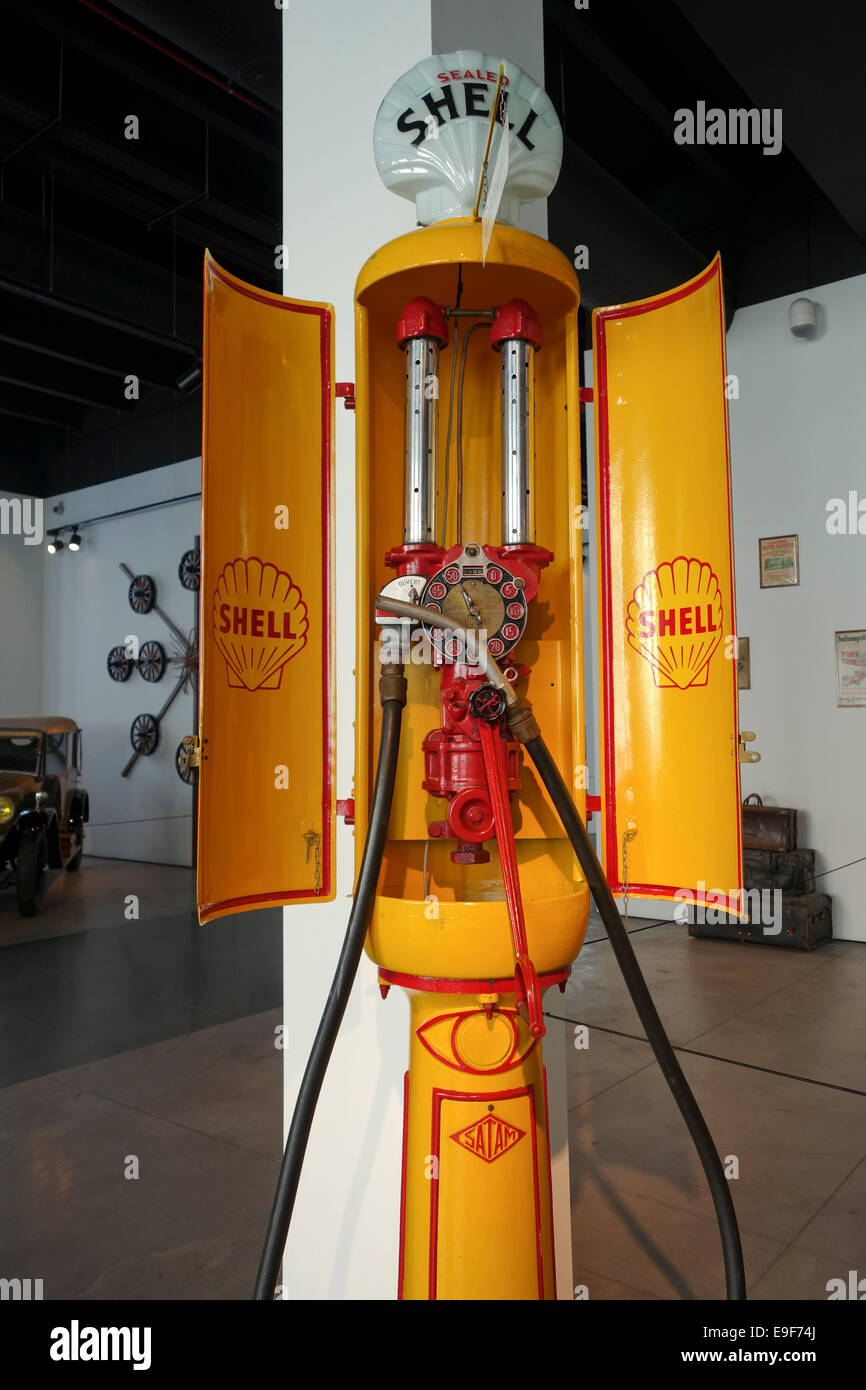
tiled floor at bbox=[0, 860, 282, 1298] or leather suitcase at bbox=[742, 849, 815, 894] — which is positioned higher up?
leather suitcase at bbox=[742, 849, 815, 894]

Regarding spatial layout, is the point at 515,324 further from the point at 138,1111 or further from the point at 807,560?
the point at 807,560

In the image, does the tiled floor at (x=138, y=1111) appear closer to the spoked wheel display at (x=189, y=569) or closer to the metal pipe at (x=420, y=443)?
the metal pipe at (x=420, y=443)

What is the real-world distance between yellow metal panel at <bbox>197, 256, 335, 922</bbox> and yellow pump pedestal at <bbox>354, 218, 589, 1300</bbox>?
140mm

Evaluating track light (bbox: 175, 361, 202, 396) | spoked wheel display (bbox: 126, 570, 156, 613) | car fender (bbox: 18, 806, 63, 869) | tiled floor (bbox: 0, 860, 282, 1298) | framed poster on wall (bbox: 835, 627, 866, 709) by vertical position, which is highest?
track light (bbox: 175, 361, 202, 396)

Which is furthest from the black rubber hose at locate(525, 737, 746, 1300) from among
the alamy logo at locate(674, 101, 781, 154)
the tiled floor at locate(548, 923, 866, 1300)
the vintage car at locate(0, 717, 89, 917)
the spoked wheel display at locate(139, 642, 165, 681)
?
the spoked wheel display at locate(139, 642, 165, 681)

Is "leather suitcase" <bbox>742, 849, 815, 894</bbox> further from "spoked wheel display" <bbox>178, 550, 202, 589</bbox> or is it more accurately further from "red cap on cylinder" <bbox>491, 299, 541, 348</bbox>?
"spoked wheel display" <bbox>178, 550, 202, 589</bbox>

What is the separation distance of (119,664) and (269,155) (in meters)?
5.83

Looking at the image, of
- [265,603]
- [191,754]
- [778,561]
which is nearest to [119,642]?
[778,561]

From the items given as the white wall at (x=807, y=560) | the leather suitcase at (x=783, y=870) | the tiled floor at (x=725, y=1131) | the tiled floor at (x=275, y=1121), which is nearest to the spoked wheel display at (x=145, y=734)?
the tiled floor at (x=275, y=1121)

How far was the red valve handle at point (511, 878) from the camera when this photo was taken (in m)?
1.19

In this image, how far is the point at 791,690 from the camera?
577cm

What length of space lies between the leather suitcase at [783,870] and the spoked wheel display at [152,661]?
239 inches

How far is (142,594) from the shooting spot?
946cm

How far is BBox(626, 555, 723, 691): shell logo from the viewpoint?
1533 millimetres
